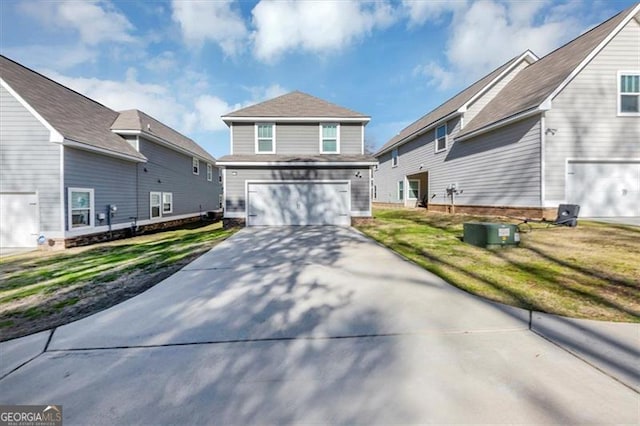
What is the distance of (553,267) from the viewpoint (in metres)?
5.23

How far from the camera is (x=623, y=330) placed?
116 inches

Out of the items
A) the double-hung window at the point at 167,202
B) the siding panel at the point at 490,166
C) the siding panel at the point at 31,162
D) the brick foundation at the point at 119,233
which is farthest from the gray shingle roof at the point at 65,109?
the siding panel at the point at 490,166

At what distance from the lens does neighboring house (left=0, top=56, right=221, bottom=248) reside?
9.09 meters

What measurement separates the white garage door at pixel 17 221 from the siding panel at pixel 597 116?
18873 millimetres

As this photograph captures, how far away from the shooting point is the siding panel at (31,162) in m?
9.08

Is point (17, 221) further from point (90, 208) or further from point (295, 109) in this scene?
point (295, 109)

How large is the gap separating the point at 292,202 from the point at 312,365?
10184 mm

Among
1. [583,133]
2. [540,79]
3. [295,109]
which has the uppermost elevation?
[540,79]

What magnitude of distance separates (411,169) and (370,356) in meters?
18.9

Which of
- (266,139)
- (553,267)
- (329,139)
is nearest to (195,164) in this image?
(266,139)

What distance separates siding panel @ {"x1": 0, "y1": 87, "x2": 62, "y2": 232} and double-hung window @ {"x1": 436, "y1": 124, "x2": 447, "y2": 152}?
18084 millimetres

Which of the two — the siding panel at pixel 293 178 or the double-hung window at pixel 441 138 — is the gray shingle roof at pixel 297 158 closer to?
the siding panel at pixel 293 178

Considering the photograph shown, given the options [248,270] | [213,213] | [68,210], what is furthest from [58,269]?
[213,213]

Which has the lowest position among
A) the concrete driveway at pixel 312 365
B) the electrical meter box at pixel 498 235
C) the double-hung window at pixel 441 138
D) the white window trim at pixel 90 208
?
the concrete driveway at pixel 312 365
